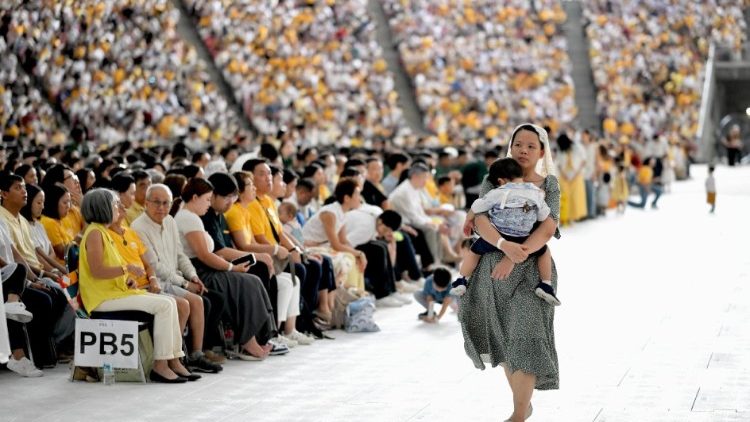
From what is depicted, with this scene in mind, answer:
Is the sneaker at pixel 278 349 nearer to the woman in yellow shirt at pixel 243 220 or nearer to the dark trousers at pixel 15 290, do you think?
the woman in yellow shirt at pixel 243 220

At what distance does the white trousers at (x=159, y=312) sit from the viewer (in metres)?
8.52

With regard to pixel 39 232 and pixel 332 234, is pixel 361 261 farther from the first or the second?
pixel 39 232

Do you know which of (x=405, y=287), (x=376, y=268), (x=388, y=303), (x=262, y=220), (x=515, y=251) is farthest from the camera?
(x=405, y=287)

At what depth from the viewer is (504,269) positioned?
6922 millimetres

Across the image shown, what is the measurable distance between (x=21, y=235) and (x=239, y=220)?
1542 mm

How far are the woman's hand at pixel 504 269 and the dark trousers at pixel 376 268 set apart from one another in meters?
5.69

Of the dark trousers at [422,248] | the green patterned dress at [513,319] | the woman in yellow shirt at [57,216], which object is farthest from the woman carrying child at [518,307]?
the dark trousers at [422,248]

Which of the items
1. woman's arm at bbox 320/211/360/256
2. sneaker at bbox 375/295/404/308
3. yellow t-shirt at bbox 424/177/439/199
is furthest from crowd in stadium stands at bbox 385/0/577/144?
woman's arm at bbox 320/211/360/256

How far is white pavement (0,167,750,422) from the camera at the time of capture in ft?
25.3

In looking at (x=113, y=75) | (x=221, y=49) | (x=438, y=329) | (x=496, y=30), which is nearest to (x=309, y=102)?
(x=221, y=49)

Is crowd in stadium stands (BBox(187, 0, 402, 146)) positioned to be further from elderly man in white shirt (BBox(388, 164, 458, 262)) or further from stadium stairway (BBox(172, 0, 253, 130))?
elderly man in white shirt (BBox(388, 164, 458, 262))

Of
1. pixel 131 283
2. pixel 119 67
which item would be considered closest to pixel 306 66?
pixel 119 67

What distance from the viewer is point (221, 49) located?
101ft

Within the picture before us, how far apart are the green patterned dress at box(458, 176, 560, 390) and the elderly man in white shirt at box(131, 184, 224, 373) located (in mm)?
2483
